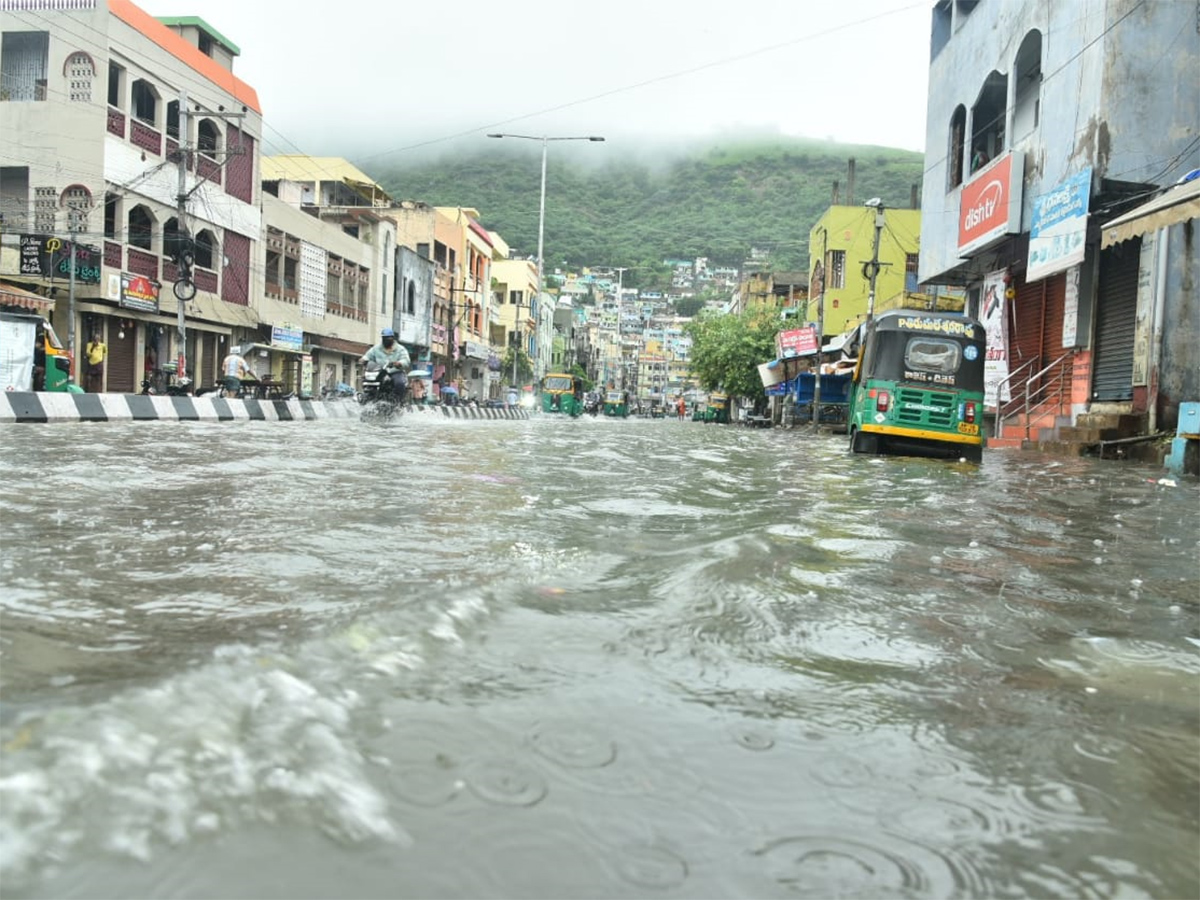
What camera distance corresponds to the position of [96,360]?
77.9ft

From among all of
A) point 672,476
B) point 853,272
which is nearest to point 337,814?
point 672,476

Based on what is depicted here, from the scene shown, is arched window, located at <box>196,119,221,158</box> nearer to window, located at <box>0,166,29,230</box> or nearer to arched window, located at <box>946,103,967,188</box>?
window, located at <box>0,166,29,230</box>

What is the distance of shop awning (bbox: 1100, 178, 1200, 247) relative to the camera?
1040cm

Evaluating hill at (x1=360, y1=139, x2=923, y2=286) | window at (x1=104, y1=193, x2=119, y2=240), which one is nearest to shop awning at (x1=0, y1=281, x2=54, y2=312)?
window at (x1=104, y1=193, x2=119, y2=240)

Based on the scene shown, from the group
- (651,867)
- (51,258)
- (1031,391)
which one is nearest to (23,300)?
(51,258)

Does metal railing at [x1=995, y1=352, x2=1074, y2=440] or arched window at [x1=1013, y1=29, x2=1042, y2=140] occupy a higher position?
arched window at [x1=1013, y1=29, x2=1042, y2=140]

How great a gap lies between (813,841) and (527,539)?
2.63 m

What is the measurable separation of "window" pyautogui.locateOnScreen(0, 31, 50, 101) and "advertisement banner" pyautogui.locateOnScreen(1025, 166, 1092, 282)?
24.4 meters

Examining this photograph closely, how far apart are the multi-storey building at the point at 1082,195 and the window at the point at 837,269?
79.7 feet

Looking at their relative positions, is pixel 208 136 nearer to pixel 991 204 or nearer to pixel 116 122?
pixel 116 122

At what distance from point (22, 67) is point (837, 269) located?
1363 inches

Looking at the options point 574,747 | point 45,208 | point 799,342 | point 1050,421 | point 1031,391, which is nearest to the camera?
point 574,747

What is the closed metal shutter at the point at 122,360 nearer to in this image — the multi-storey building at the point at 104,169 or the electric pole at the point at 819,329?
the multi-storey building at the point at 104,169

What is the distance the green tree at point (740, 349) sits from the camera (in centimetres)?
5388
